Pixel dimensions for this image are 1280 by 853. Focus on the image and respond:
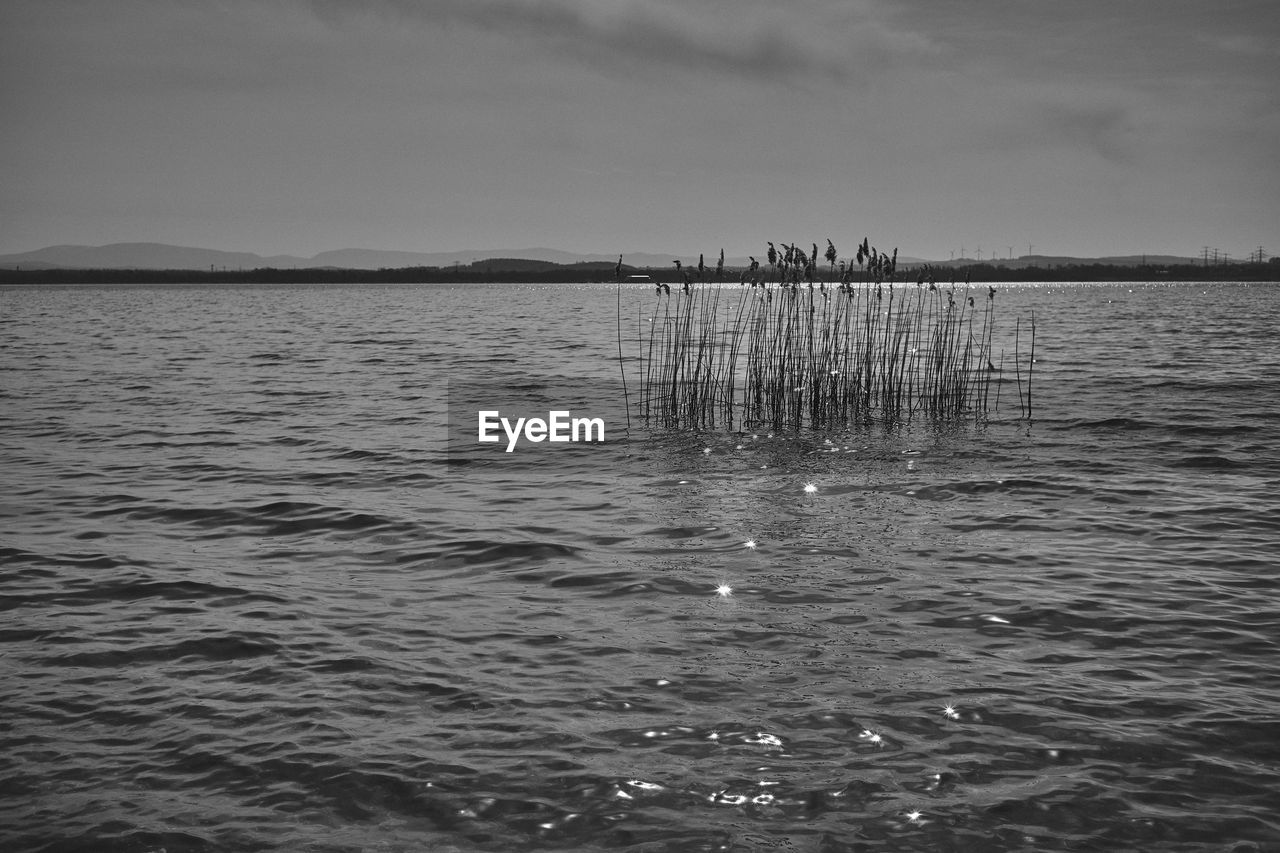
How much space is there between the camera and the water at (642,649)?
5.82 meters

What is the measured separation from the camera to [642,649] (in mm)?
8445

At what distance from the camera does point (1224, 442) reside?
19.7 m

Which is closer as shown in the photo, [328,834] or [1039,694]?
[328,834]

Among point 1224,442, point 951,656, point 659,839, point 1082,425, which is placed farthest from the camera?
point 1082,425

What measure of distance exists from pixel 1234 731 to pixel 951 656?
205 cm

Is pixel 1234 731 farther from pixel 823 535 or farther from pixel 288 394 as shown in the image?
pixel 288 394

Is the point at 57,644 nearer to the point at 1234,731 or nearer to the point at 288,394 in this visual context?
the point at 1234,731

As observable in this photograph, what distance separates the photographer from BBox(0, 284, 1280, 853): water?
229 inches

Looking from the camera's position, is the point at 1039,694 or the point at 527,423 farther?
the point at 527,423

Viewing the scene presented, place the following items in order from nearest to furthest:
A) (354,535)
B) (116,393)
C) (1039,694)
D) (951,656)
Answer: (1039,694) → (951,656) → (354,535) → (116,393)

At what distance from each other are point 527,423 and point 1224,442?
14539mm

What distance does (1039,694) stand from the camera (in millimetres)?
7391

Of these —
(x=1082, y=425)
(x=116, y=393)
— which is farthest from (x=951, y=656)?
(x=116, y=393)

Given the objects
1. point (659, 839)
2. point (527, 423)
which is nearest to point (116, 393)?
point (527, 423)
